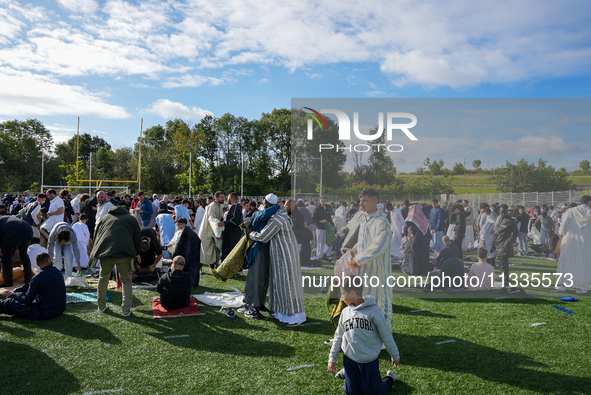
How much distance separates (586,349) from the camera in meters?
4.74

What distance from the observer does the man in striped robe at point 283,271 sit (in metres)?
5.61

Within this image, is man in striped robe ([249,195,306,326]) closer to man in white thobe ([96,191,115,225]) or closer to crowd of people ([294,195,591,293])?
crowd of people ([294,195,591,293])

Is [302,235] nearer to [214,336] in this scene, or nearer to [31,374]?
[214,336]

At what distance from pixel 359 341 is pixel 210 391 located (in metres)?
1.47

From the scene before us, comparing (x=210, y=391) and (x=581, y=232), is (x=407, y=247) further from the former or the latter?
(x=210, y=391)

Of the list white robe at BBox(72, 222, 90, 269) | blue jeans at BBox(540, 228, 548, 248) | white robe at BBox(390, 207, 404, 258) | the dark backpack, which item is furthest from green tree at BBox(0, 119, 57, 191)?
blue jeans at BBox(540, 228, 548, 248)

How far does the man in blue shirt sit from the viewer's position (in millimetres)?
5293

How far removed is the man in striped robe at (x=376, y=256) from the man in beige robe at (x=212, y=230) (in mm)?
4171

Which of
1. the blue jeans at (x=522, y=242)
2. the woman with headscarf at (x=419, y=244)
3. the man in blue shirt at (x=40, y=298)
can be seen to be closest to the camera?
the man in blue shirt at (x=40, y=298)

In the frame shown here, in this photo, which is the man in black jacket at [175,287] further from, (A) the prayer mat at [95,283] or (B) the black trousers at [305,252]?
(B) the black trousers at [305,252]

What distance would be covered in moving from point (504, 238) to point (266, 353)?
5.81 metres

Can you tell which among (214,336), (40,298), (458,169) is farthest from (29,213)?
(458,169)

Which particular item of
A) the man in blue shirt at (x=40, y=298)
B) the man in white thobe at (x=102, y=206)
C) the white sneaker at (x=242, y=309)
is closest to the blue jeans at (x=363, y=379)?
the white sneaker at (x=242, y=309)

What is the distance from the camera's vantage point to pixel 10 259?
6523mm
